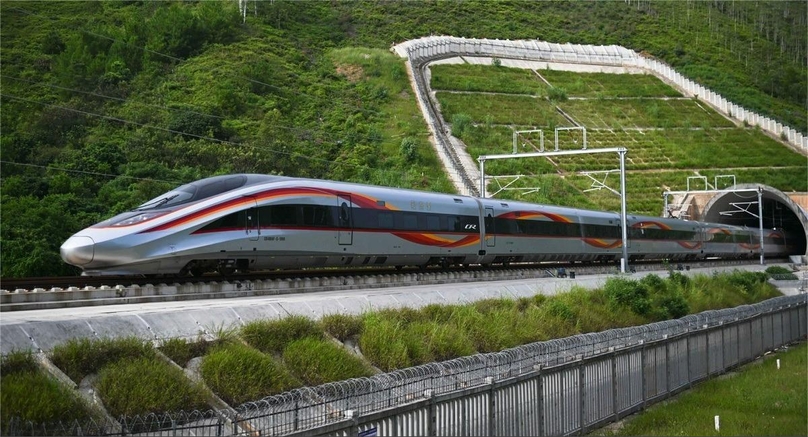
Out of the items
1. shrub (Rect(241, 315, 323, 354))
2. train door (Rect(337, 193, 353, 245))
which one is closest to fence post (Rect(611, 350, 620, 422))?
shrub (Rect(241, 315, 323, 354))

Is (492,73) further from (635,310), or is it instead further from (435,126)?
(635,310)

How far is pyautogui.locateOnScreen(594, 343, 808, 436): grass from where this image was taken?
46.6ft

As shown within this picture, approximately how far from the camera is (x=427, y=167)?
212 feet

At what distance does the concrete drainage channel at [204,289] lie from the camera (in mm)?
16531

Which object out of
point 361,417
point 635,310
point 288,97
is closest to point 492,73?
point 288,97

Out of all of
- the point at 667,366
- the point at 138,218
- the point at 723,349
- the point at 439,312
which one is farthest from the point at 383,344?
the point at 723,349

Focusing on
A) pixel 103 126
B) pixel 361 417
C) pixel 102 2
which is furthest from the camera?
pixel 102 2

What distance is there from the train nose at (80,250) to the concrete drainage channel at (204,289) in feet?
2.48

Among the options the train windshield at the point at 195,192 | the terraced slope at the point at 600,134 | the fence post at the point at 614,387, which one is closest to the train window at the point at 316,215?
the train windshield at the point at 195,192

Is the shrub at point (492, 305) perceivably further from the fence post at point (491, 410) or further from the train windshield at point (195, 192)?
the fence post at point (491, 410)

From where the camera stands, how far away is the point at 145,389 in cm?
1080

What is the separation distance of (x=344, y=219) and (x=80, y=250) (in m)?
8.13

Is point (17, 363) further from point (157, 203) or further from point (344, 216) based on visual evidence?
point (344, 216)

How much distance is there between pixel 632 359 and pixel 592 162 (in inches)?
2478
